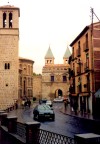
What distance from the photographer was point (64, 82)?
9294cm

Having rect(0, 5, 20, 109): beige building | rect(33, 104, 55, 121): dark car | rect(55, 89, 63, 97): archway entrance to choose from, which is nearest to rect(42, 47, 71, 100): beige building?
rect(55, 89, 63, 97): archway entrance

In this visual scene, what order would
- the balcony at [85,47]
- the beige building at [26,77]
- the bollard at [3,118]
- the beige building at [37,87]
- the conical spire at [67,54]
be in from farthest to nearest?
the conical spire at [67,54] < the beige building at [37,87] < the beige building at [26,77] < the balcony at [85,47] < the bollard at [3,118]

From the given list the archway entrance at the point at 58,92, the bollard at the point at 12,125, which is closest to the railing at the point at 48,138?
the bollard at the point at 12,125

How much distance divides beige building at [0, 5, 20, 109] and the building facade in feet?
49.7

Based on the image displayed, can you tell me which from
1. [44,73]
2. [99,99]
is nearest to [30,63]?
[44,73]

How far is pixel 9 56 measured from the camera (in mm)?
52906

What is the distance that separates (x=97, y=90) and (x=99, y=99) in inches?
41.2

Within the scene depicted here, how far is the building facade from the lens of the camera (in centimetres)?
3425

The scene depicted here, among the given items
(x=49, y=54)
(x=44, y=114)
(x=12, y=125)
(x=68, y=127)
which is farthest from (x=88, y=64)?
(x=49, y=54)

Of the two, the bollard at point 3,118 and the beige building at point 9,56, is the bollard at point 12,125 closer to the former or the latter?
the bollard at point 3,118

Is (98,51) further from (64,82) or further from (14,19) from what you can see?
(64,82)

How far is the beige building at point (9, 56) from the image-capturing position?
171 feet

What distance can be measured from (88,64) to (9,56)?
20.9 meters

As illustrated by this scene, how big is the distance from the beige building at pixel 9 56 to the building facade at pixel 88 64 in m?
15.1
